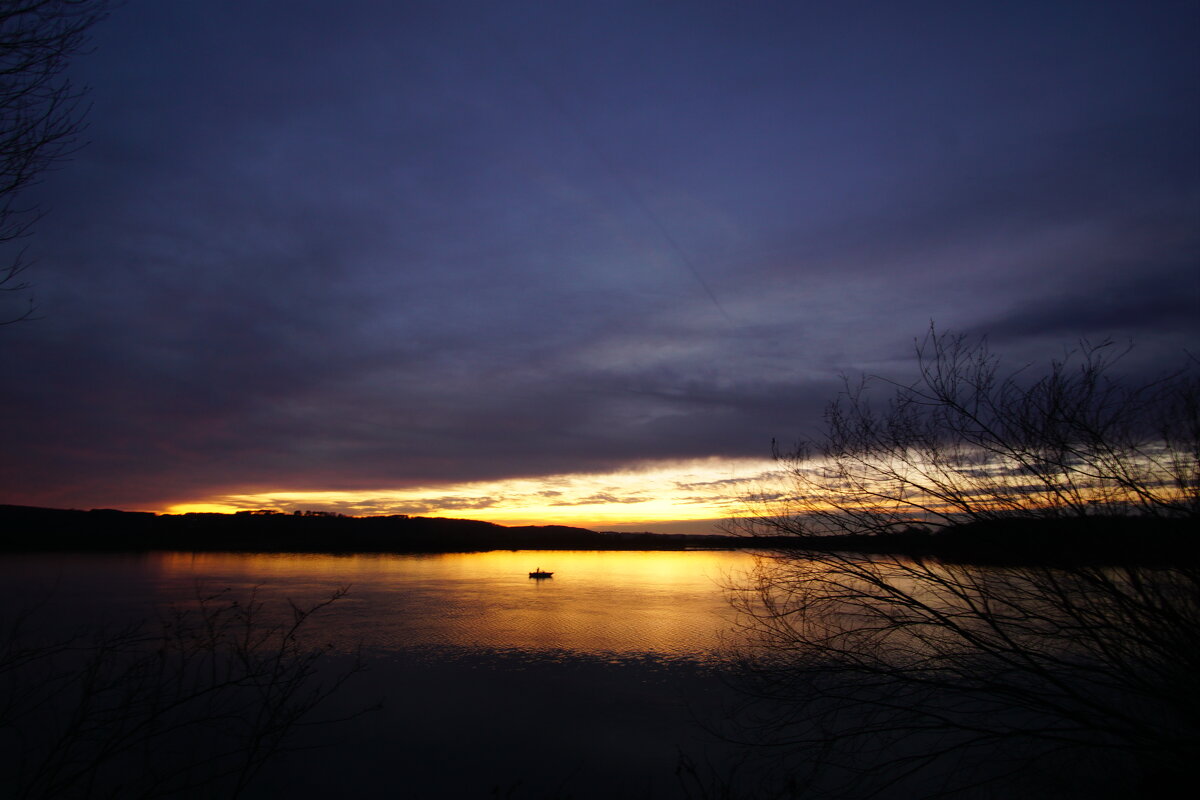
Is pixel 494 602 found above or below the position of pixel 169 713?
below

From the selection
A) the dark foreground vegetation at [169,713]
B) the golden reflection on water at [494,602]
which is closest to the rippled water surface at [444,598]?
the golden reflection on water at [494,602]

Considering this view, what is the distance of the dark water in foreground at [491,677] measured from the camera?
13.0 m

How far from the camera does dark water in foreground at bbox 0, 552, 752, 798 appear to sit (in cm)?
1304

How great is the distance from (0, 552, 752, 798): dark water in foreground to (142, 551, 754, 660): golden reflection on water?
0.61 feet

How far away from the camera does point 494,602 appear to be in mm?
38688

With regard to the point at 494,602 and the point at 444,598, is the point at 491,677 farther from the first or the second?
the point at 444,598

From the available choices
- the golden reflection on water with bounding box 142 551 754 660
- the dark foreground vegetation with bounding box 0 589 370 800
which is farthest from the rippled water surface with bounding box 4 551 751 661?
the dark foreground vegetation with bounding box 0 589 370 800

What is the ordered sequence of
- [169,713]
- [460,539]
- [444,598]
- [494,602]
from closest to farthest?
[169,713] < [494,602] < [444,598] < [460,539]

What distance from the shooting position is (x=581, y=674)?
21.0 metres

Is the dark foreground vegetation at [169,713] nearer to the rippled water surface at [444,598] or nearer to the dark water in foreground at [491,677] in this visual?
the dark water in foreground at [491,677]

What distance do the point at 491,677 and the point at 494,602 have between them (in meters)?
18.6

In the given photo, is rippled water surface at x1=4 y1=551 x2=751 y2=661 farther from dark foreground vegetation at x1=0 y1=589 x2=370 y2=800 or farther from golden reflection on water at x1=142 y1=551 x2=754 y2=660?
dark foreground vegetation at x1=0 y1=589 x2=370 y2=800

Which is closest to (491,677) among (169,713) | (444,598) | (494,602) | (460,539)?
(169,713)

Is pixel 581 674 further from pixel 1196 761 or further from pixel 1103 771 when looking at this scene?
pixel 1196 761
